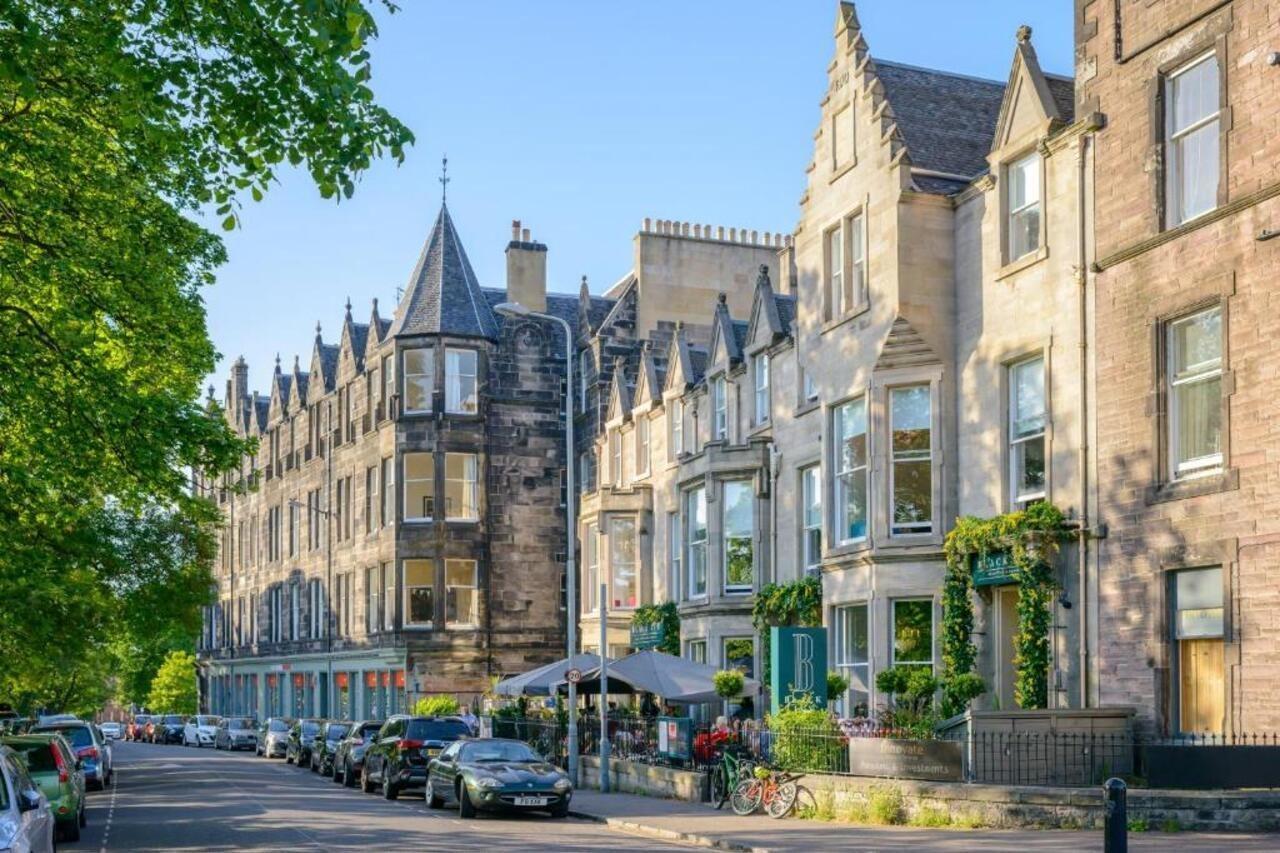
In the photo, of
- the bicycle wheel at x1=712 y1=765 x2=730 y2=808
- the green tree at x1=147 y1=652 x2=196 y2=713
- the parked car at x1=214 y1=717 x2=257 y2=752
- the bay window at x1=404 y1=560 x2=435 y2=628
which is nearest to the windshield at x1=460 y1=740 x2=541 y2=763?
the bicycle wheel at x1=712 y1=765 x2=730 y2=808

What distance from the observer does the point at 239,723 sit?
65.9 m

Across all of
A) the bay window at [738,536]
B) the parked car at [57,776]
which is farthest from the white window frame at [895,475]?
the parked car at [57,776]

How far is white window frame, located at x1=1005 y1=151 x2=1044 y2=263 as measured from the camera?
2633 centimetres

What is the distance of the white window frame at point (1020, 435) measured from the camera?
25828 mm

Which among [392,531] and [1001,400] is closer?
→ [1001,400]

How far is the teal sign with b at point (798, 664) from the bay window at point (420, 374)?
28997 millimetres

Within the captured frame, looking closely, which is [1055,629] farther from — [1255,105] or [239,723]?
[239,723]

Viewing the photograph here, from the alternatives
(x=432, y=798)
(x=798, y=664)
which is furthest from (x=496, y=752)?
(x=798, y=664)

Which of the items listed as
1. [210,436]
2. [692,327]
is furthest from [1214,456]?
[692,327]

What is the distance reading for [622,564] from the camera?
45.2 meters

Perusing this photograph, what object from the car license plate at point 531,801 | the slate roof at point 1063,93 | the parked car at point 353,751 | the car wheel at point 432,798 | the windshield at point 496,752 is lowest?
the parked car at point 353,751

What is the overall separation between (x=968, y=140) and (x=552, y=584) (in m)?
29.9

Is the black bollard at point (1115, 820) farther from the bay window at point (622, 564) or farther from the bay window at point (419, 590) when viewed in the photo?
the bay window at point (419, 590)

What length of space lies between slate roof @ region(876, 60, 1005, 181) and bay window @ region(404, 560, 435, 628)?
29.1 m
